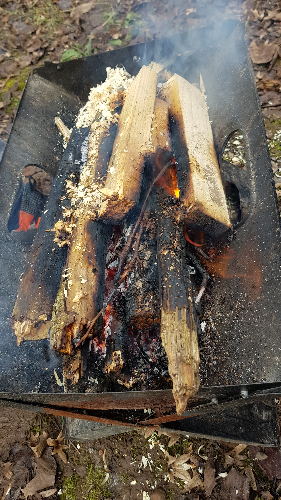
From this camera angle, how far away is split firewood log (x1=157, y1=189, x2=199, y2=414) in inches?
56.0

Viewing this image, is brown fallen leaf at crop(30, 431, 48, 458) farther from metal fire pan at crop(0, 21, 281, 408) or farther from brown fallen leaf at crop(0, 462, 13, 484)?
metal fire pan at crop(0, 21, 281, 408)

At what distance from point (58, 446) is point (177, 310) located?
195 cm

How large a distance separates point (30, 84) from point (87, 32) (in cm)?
249

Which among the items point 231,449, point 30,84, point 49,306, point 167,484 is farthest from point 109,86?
point 167,484

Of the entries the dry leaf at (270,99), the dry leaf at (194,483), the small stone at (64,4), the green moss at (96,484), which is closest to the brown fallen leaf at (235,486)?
the dry leaf at (194,483)

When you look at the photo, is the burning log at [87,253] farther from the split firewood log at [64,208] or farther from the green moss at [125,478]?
the green moss at [125,478]

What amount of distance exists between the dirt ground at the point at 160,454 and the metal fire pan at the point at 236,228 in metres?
1.01

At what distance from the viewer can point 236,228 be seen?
1782 mm

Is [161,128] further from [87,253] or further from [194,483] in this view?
[194,483]

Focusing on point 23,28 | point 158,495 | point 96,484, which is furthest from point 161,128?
point 23,28

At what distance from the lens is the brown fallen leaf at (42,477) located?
256 cm

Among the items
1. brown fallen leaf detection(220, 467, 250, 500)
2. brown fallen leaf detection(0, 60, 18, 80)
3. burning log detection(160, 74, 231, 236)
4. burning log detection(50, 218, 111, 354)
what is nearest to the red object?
burning log detection(50, 218, 111, 354)

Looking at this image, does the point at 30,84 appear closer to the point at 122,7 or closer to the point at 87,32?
the point at 87,32

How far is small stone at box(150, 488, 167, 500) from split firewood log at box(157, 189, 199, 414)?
1430 mm
